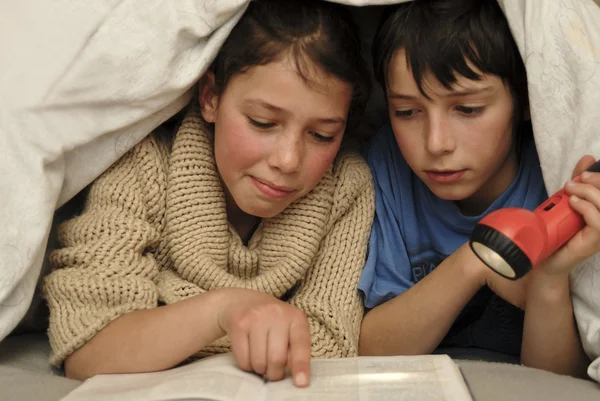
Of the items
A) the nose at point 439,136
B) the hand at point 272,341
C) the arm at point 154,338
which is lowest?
the arm at point 154,338

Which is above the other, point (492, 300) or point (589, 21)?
point (589, 21)

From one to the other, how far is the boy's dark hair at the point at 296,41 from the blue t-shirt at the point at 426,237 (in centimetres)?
17

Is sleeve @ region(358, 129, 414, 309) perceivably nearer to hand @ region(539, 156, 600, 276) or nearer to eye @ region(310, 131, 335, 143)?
eye @ region(310, 131, 335, 143)

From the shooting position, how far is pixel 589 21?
0.84m

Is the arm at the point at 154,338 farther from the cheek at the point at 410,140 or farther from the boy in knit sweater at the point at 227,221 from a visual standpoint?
the cheek at the point at 410,140

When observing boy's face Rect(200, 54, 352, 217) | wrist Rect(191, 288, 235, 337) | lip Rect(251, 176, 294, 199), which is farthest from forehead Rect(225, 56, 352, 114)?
wrist Rect(191, 288, 235, 337)

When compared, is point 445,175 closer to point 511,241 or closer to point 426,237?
point 426,237

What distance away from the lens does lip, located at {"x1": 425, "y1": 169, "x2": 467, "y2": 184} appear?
→ 917mm

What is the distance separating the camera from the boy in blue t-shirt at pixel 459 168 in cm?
86

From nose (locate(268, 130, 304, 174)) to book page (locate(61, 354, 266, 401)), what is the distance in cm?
24

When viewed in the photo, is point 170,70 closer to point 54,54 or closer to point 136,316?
point 54,54

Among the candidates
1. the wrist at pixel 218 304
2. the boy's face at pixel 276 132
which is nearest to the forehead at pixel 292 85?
the boy's face at pixel 276 132

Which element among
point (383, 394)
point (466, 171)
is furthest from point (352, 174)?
point (383, 394)

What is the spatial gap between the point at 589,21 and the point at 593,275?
0.96ft
